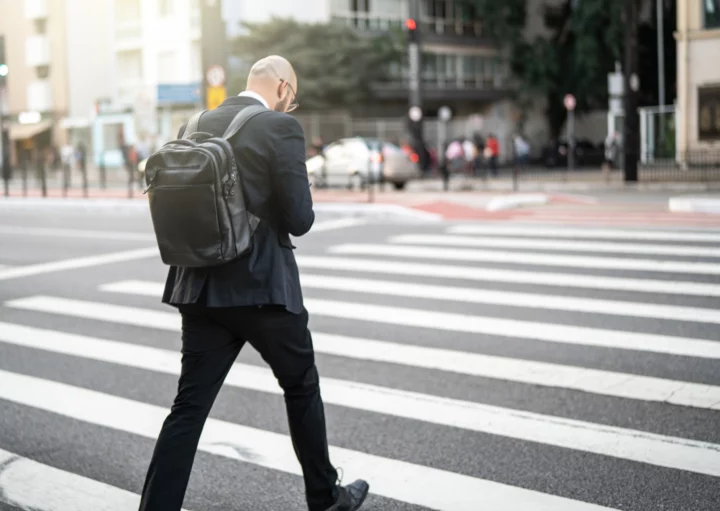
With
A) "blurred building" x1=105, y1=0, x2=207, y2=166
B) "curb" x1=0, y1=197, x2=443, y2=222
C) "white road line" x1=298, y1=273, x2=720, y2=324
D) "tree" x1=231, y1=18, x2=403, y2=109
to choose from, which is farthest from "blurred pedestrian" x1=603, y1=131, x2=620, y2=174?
"white road line" x1=298, y1=273, x2=720, y2=324

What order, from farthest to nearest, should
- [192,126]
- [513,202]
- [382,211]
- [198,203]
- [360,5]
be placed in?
[360,5], [513,202], [382,211], [192,126], [198,203]

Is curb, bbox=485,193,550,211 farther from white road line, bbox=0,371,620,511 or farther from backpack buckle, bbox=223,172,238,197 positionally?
backpack buckle, bbox=223,172,238,197

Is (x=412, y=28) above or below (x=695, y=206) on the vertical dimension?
above

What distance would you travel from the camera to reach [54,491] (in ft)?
14.4

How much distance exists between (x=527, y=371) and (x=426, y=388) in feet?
2.46

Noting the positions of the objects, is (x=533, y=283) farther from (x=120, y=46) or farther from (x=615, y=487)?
(x=120, y=46)

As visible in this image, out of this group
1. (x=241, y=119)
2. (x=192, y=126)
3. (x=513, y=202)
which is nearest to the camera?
(x=241, y=119)

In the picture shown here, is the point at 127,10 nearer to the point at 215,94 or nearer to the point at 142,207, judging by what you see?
the point at 215,94

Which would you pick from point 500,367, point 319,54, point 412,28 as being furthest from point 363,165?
point 500,367

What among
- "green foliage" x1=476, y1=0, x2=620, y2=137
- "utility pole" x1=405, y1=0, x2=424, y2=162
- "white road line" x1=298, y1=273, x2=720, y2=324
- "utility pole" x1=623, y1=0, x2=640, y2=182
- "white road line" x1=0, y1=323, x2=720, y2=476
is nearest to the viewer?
"white road line" x1=0, y1=323, x2=720, y2=476

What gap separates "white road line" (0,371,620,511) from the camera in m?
4.12

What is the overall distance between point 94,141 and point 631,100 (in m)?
33.1

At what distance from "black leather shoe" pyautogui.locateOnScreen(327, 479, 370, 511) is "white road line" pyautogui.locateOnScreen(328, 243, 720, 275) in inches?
272

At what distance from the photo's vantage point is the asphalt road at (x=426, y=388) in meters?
4.35
